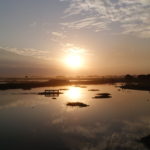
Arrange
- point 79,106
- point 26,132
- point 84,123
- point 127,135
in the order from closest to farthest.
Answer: point 127,135 < point 26,132 < point 84,123 < point 79,106

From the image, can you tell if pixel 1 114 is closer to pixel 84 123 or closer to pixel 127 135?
pixel 84 123

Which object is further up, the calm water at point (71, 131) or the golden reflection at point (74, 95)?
the golden reflection at point (74, 95)

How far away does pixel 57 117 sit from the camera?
3350 centimetres

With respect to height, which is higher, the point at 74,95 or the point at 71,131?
the point at 74,95

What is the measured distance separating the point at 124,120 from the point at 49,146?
15.0m

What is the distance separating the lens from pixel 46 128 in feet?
87.0

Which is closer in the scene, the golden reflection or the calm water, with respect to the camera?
the calm water

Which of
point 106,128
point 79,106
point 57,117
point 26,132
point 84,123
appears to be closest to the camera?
point 26,132

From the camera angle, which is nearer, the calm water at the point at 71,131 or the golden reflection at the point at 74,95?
the calm water at the point at 71,131

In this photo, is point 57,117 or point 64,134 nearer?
point 64,134

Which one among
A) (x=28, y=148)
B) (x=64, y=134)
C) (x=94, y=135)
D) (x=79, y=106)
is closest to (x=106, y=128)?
(x=94, y=135)

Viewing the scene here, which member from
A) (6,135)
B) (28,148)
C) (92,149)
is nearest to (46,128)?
(6,135)

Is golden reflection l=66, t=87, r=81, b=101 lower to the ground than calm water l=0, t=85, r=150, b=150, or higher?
higher

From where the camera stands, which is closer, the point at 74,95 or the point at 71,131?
the point at 71,131
